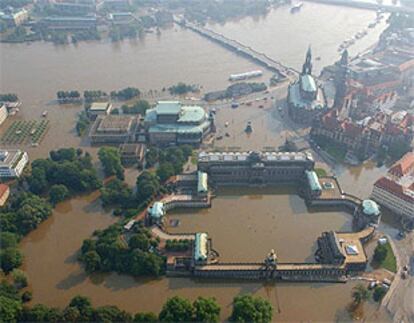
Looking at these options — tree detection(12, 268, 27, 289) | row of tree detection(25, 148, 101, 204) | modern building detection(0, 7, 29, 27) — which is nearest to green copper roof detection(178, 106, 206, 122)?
row of tree detection(25, 148, 101, 204)

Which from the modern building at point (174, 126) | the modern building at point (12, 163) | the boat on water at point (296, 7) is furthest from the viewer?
Answer: the boat on water at point (296, 7)

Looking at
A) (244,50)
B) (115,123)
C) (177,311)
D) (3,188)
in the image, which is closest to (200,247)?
(177,311)

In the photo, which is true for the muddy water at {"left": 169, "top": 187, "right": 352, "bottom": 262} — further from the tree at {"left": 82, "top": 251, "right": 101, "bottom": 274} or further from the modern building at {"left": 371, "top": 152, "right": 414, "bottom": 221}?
the tree at {"left": 82, "top": 251, "right": 101, "bottom": 274}

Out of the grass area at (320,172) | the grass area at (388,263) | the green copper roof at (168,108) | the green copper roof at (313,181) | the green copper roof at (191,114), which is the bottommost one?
the grass area at (388,263)

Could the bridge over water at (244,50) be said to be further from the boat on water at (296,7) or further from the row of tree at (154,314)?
the row of tree at (154,314)

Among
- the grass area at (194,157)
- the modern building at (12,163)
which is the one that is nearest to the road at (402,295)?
the grass area at (194,157)

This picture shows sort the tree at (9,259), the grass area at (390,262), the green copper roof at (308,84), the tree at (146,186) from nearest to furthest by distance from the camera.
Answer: the tree at (9,259) → the grass area at (390,262) → the tree at (146,186) → the green copper roof at (308,84)

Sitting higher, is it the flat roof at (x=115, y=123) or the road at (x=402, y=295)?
the flat roof at (x=115, y=123)
